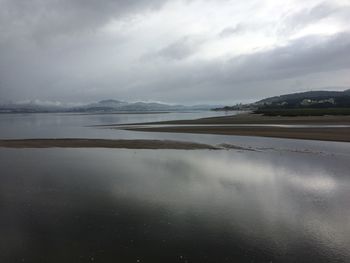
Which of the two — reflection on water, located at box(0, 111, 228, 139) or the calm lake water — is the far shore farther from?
the calm lake water

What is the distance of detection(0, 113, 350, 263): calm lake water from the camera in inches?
291

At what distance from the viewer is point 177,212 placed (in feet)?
32.8

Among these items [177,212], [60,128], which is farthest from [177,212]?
[60,128]

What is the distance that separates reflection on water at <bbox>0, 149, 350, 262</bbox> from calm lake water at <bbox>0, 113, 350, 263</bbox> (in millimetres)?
30

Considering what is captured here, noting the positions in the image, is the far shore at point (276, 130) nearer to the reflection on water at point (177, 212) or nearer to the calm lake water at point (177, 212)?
the calm lake water at point (177, 212)

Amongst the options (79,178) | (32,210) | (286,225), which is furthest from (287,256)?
(79,178)

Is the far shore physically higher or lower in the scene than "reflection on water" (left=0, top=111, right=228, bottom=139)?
lower

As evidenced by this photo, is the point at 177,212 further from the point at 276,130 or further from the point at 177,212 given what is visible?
the point at 276,130

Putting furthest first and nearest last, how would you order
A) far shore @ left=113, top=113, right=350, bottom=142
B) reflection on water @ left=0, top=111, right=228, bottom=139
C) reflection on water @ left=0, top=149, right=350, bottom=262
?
reflection on water @ left=0, top=111, right=228, bottom=139, far shore @ left=113, top=113, right=350, bottom=142, reflection on water @ left=0, top=149, right=350, bottom=262

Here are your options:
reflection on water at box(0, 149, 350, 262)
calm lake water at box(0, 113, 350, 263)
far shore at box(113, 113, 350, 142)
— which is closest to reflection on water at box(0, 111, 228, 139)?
far shore at box(113, 113, 350, 142)

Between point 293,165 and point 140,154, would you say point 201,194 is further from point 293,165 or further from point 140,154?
point 140,154

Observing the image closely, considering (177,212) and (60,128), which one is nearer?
(177,212)

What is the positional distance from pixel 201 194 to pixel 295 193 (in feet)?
12.6

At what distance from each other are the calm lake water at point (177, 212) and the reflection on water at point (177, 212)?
0.03 m
